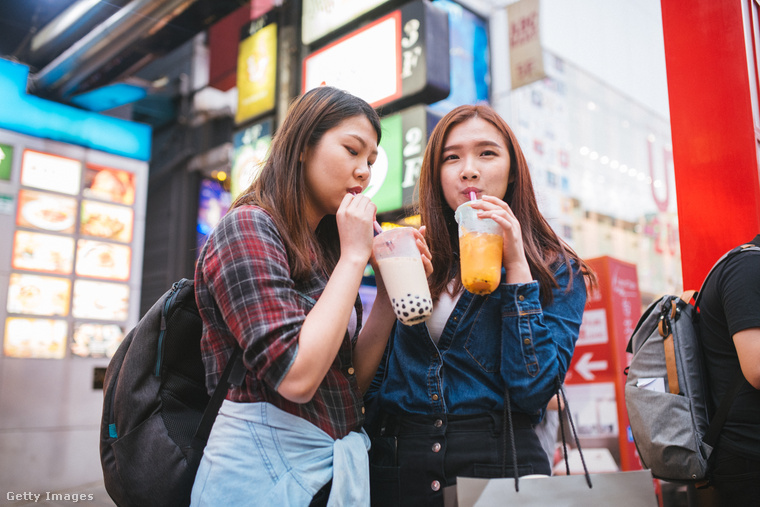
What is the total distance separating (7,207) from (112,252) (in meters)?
1.19

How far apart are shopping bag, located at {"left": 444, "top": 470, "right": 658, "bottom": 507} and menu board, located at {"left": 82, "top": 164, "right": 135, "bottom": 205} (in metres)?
6.77

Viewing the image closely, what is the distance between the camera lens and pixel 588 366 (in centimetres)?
479

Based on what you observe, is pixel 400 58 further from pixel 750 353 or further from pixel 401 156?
pixel 750 353

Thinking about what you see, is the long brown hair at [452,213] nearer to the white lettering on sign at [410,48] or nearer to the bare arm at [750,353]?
the bare arm at [750,353]

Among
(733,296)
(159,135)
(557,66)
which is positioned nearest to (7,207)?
(159,135)

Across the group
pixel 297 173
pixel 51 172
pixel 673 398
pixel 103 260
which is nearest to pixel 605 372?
pixel 673 398

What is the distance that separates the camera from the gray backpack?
1779 mm

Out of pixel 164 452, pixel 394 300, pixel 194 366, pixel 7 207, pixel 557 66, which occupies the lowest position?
pixel 164 452

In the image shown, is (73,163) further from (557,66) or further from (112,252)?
(557,66)

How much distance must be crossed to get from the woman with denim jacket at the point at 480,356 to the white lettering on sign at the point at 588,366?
3466mm

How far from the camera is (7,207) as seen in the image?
604 cm

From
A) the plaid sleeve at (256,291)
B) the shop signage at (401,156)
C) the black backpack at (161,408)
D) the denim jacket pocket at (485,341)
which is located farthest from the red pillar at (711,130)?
the shop signage at (401,156)

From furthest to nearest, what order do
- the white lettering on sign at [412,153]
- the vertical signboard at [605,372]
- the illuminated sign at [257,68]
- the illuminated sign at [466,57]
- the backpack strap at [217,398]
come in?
the illuminated sign at [257,68] → the illuminated sign at [466,57] → the white lettering on sign at [412,153] → the vertical signboard at [605,372] → the backpack strap at [217,398]

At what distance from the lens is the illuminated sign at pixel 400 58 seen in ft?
18.2
